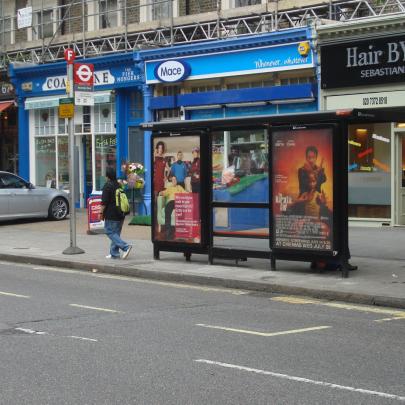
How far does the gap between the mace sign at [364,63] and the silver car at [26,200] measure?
9106 millimetres

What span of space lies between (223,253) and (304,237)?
1.76m

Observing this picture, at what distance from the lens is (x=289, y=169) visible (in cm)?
1138

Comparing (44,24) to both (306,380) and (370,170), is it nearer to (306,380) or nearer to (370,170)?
(370,170)

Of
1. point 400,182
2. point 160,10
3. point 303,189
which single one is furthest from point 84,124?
point 303,189

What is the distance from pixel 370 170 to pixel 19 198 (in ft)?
33.2

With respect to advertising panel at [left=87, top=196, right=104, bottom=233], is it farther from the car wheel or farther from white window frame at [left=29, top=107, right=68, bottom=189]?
white window frame at [left=29, top=107, right=68, bottom=189]

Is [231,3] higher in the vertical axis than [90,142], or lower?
higher

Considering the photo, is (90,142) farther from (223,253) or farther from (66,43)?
(223,253)

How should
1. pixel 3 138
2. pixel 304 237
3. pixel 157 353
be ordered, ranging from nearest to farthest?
pixel 157 353
pixel 304 237
pixel 3 138

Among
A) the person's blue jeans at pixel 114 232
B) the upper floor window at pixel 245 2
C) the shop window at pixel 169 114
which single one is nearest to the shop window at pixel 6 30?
the shop window at pixel 169 114

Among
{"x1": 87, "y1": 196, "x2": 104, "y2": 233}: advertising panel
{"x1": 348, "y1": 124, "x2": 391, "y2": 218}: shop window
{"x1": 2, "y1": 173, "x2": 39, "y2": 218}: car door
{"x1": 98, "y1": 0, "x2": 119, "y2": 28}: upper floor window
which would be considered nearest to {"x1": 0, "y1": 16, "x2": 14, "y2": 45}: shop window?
{"x1": 98, "y1": 0, "x2": 119, "y2": 28}: upper floor window

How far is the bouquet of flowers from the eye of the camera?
20766 millimetres

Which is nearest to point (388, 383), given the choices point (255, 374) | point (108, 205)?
point (255, 374)

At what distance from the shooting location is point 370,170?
1781cm
